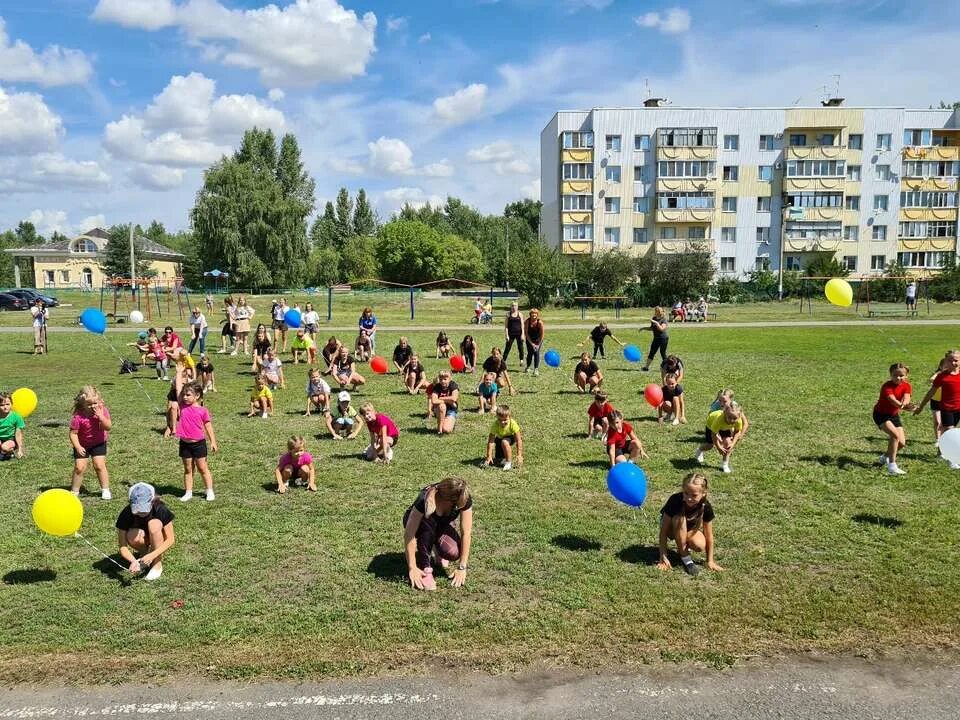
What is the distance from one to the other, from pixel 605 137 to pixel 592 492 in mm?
60446

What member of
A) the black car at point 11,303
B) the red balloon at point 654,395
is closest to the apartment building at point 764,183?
the black car at point 11,303

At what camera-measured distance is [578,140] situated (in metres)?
65.2

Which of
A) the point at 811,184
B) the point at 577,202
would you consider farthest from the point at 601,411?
the point at 811,184

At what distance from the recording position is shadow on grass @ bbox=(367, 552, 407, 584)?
7.04m

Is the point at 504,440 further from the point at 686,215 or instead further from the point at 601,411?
the point at 686,215

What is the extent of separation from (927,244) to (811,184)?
13173 millimetres

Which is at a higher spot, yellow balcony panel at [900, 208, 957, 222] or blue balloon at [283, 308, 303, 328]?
yellow balcony panel at [900, 208, 957, 222]

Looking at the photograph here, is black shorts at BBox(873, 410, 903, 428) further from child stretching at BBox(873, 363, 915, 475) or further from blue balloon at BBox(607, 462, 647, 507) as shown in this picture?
blue balloon at BBox(607, 462, 647, 507)

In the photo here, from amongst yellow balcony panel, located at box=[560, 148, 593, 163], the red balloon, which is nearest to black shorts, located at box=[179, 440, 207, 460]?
the red balloon

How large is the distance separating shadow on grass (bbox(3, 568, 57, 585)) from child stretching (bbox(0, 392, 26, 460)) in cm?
493

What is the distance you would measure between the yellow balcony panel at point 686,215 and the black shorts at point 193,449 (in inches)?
2397

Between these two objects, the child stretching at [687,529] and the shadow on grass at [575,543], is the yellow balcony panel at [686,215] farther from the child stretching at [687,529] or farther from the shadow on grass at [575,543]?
the child stretching at [687,529]

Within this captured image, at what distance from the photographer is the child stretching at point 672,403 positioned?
1358 centimetres

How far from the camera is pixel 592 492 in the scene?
9.65m
